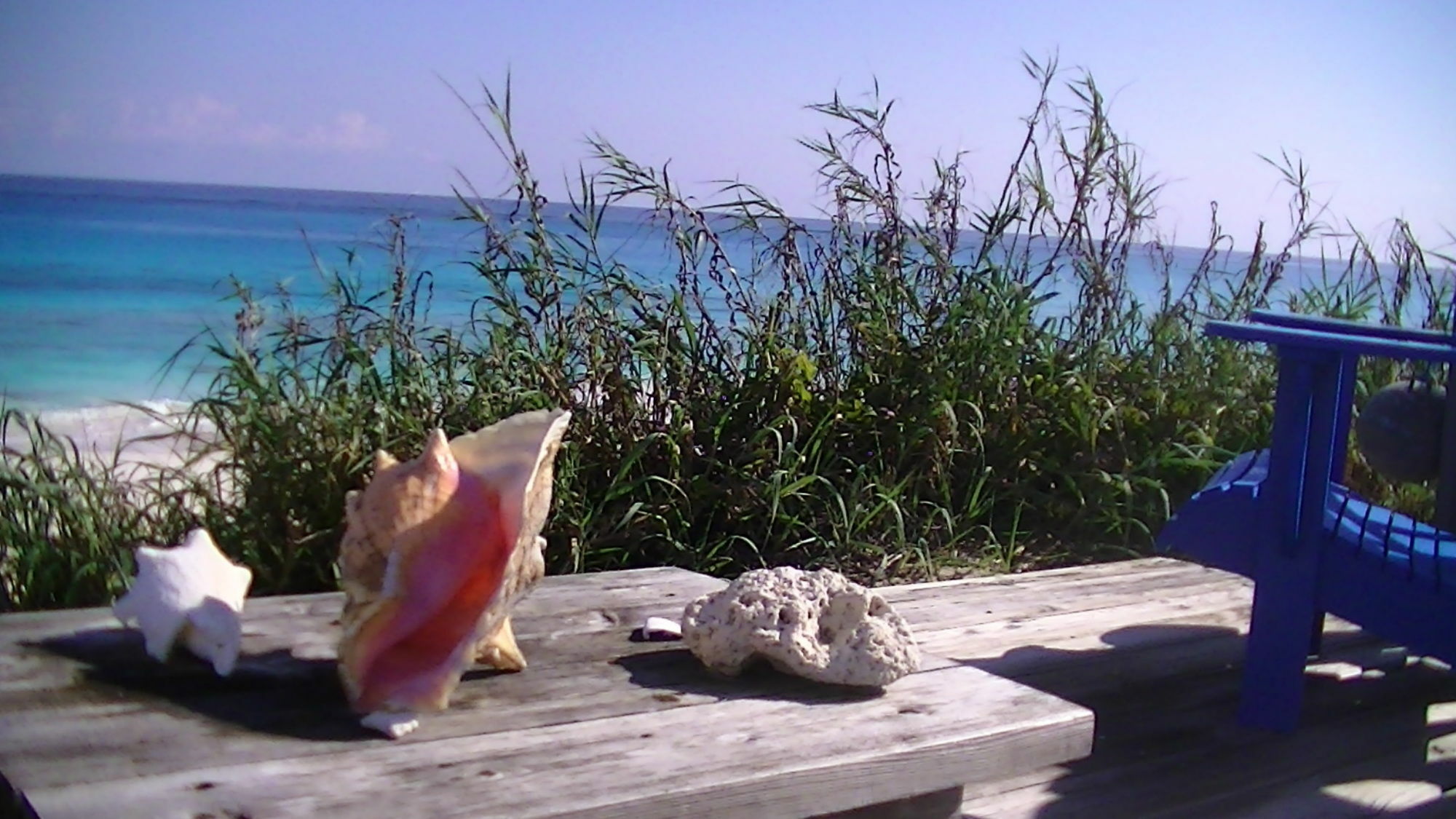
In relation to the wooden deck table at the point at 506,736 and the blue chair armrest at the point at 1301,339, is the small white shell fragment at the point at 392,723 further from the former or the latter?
the blue chair armrest at the point at 1301,339

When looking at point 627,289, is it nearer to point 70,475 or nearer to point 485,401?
point 485,401

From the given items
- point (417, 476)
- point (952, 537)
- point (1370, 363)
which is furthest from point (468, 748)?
point (1370, 363)

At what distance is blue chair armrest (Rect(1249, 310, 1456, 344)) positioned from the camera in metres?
2.48

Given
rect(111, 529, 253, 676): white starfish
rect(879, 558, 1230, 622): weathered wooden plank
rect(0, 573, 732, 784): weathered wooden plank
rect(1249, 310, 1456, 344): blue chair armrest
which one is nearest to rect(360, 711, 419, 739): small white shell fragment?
rect(0, 573, 732, 784): weathered wooden plank

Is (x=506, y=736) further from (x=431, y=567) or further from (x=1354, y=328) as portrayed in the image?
(x=1354, y=328)

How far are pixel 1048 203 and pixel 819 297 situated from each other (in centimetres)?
87

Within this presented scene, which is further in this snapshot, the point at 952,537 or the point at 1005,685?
the point at 952,537

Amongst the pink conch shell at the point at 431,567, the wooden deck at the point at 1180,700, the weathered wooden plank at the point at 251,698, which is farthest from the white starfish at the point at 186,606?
the wooden deck at the point at 1180,700

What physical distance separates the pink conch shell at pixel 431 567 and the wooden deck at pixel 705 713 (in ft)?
0.20

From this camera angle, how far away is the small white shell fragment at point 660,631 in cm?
183

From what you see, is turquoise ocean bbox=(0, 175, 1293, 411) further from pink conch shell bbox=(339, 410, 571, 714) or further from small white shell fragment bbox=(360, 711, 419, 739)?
small white shell fragment bbox=(360, 711, 419, 739)

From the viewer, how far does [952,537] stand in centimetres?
360

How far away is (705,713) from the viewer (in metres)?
1.50

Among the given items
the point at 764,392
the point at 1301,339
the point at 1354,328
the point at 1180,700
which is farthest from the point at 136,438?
the point at 1354,328
